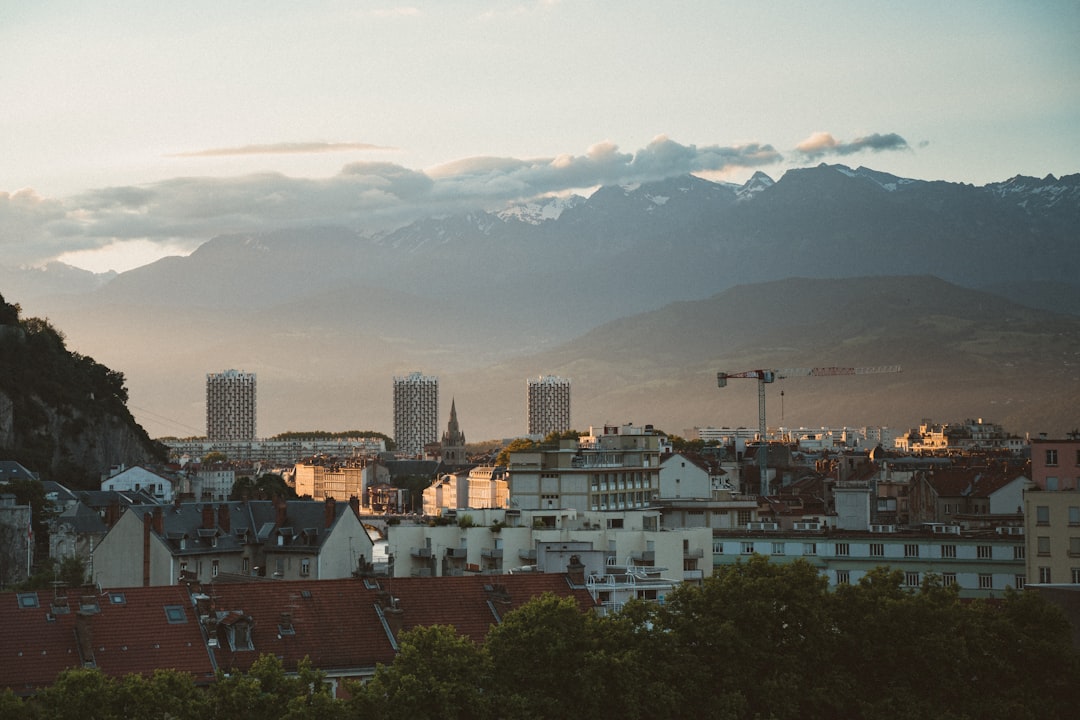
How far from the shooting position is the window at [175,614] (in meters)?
46.5

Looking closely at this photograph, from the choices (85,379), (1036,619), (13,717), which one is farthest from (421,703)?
(85,379)

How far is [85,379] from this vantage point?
584ft

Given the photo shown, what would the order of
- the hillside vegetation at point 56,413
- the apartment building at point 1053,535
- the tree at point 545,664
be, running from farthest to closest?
the hillside vegetation at point 56,413, the apartment building at point 1053,535, the tree at point 545,664

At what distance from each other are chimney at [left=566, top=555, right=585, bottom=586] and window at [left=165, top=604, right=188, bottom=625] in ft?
43.6

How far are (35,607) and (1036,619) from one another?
90.8 ft

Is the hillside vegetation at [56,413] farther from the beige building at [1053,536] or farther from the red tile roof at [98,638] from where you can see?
the red tile roof at [98,638]

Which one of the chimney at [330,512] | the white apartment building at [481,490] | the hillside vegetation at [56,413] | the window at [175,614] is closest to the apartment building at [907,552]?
the chimney at [330,512]

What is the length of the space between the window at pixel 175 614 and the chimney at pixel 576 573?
43.6ft

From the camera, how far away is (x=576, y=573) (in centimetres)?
5478

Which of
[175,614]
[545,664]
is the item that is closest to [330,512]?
[175,614]

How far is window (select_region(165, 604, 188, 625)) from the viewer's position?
4653cm

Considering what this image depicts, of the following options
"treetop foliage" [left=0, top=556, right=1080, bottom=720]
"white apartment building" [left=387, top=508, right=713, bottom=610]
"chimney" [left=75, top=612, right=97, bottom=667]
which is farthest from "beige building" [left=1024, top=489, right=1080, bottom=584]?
"chimney" [left=75, top=612, right=97, bottom=667]

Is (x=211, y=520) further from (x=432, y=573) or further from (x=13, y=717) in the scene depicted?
(x=13, y=717)

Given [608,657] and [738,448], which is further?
[738,448]
